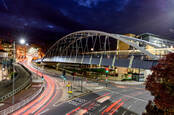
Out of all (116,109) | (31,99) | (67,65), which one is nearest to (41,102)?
(31,99)

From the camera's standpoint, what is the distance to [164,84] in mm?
9539

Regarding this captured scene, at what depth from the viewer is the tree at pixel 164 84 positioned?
9.05 metres

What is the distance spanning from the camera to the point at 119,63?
30.2m

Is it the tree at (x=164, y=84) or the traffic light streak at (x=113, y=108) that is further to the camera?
the traffic light streak at (x=113, y=108)

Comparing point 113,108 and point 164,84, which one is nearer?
point 164,84

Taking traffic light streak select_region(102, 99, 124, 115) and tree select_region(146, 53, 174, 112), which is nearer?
tree select_region(146, 53, 174, 112)

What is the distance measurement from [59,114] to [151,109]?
13.4 m

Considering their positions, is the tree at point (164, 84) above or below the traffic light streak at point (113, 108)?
above

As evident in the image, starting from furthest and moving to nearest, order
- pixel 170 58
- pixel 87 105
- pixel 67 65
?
1. pixel 67 65
2. pixel 87 105
3. pixel 170 58

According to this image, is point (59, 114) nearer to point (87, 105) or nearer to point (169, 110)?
point (87, 105)

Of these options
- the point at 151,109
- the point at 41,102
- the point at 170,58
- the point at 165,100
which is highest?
the point at 170,58

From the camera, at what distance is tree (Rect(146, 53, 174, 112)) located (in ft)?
29.7

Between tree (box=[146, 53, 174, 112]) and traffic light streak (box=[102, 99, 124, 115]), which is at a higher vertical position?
tree (box=[146, 53, 174, 112])

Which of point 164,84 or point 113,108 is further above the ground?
point 164,84
